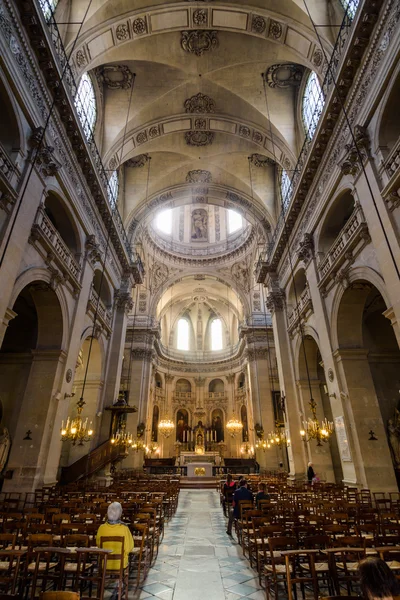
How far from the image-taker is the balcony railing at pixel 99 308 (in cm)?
1434

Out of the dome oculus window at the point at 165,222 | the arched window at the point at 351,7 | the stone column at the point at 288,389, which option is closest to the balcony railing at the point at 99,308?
the stone column at the point at 288,389

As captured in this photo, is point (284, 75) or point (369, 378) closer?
point (369, 378)

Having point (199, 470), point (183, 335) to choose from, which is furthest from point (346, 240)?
point (183, 335)

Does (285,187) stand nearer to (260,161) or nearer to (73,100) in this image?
(260,161)

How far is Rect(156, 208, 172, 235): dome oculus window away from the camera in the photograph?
3188cm

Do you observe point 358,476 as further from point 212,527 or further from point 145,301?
point 145,301

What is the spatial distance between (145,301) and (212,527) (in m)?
21.2

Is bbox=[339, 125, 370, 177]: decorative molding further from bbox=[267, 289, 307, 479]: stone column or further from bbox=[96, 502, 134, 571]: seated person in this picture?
bbox=[96, 502, 134, 571]: seated person

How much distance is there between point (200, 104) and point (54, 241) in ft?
35.2

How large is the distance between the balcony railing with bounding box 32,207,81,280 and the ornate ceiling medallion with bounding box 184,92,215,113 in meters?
Result: 9.70

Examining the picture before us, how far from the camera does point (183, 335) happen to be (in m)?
38.8

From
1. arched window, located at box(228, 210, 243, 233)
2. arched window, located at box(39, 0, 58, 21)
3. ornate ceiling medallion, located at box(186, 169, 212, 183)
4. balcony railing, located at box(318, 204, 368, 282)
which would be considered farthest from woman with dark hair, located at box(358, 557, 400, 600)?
arched window, located at box(228, 210, 243, 233)

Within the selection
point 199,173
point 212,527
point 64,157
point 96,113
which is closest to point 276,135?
point 199,173

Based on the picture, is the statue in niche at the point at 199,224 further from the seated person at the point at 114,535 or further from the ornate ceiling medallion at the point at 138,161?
the seated person at the point at 114,535
